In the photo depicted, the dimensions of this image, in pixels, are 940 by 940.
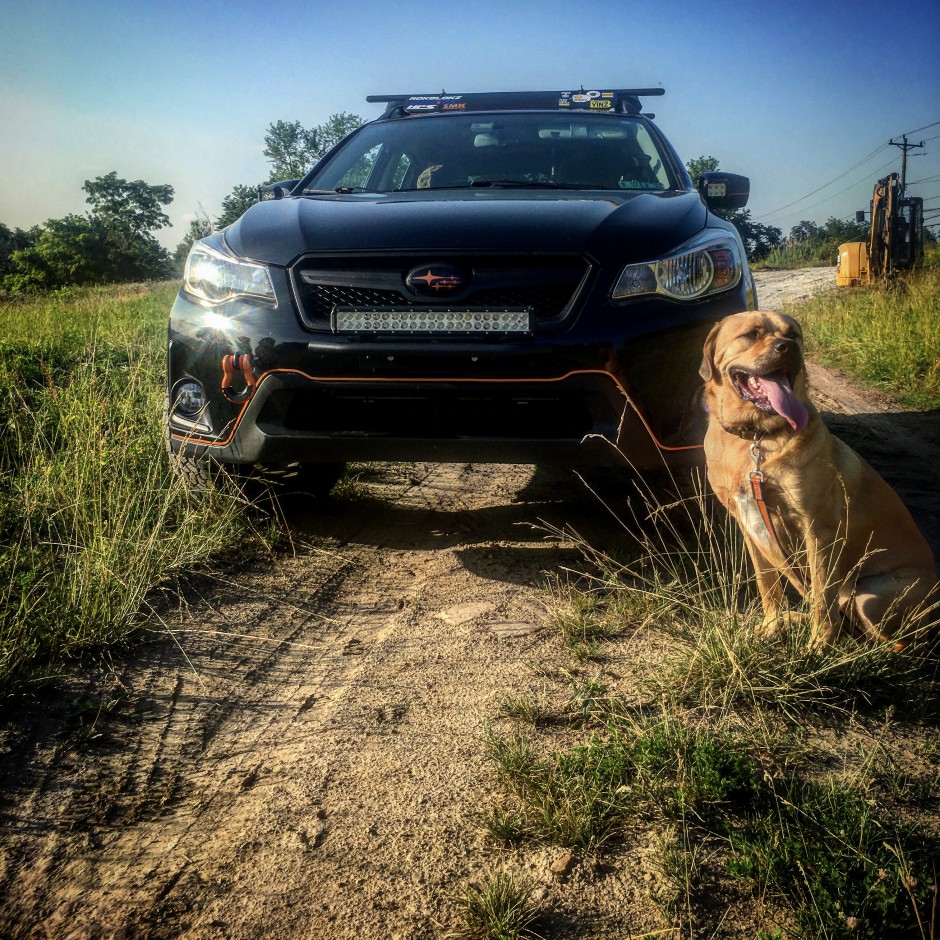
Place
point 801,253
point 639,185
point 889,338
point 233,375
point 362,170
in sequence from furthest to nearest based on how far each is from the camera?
point 801,253
point 889,338
point 362,170
point 639,185
point 233,375

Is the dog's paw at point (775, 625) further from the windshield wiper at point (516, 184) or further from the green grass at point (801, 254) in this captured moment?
the green grass at point (801, 254)

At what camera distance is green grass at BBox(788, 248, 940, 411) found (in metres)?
8.12

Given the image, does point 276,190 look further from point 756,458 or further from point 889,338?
point 889,338

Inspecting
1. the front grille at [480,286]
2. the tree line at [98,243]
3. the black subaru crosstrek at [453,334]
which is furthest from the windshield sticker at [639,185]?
the tree line at [98,243]

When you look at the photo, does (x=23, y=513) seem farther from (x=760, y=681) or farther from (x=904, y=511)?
(x=904, y=511)

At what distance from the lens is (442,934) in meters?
1.65

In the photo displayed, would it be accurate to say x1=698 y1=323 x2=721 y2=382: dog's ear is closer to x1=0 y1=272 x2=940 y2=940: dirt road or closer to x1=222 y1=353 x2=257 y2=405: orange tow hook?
x1=0 y1=272 x2=940 y2=940: dirt road

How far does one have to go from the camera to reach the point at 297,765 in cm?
224

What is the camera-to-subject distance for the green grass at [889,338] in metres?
8.12

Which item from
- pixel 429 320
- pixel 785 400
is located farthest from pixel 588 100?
pixel 785 400

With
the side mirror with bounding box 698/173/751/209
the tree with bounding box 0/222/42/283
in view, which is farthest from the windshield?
the tree with bounding box 0/222/42/283

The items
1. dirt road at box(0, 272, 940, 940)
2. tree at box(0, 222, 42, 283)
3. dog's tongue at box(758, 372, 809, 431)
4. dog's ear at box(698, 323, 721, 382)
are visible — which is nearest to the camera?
dirt road at box(0, 272, 940, 940)

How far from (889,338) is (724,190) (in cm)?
536

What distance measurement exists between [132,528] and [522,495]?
7.07 ft
